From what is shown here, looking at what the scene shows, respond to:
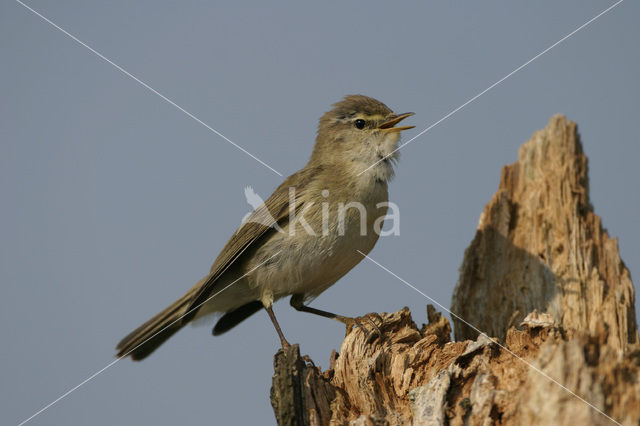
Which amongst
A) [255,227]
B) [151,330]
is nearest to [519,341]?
[255,227]

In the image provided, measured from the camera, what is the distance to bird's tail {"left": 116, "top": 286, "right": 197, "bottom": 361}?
20.3ft

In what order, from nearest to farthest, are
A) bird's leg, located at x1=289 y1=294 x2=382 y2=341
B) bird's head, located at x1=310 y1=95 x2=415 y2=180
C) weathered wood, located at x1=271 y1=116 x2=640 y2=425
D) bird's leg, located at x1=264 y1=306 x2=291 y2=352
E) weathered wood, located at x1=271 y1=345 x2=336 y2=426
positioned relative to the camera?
weathered wood, located at x1=271 y1=116 x2=640 y2=425
weathered wood, located at x1=271 y1=345 x2=336 y2=426
bird's leg, located at x1=289 y1=294 x2=382 y2=341
bird's leg, located at x1=264 y1=306 x2=291 y2=352
bird's head, located at x1=310 y1=95 x2=415 y2=180

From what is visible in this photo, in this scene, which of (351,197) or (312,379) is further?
(351,197)

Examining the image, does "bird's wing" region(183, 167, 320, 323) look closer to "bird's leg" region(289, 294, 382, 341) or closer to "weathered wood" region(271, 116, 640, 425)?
"bird's leg" region(289, 294, 382, 341)

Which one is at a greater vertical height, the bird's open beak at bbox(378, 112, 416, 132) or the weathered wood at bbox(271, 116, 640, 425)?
the bird's open beak at bbox(378, 112, 416, 132)

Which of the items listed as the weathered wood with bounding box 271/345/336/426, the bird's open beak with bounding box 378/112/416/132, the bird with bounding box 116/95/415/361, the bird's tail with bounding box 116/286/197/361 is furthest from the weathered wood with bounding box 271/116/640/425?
the bird's tail with bounding box 116/286/197/361

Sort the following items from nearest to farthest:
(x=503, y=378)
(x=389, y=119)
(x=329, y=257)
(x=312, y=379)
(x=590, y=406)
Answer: (x=590, y=406) < (x=503, y=378) < (x=312, y=379) < (x=329, y=257) < (x=389, y=119)

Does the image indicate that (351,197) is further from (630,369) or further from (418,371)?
(630,369)

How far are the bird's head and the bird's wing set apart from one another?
1.18 feet

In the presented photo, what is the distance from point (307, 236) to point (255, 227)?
598 mm

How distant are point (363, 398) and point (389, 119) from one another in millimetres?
2955

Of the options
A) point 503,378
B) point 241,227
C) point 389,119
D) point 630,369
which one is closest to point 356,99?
point 389,119

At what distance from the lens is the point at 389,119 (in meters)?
6.39

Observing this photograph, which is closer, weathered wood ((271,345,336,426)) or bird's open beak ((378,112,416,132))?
weathered wood ((271,345,336,426))
